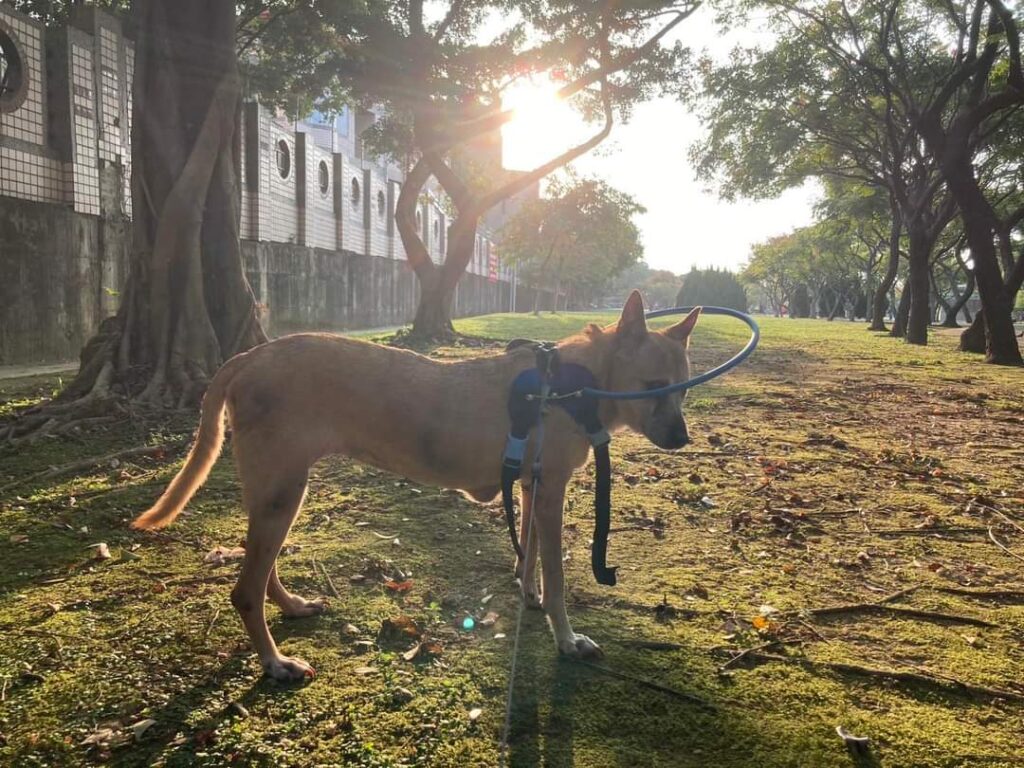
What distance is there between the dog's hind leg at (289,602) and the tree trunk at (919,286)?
79.2 feet

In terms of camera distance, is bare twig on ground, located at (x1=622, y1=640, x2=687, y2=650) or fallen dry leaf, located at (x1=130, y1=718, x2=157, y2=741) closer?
fallen dry leaf, located at (x1=130, y1=718, x2=157, y2=741)

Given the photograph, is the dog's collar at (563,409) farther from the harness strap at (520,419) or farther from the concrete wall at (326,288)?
the concrete wall at (326,288)

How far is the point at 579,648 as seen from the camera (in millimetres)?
3154

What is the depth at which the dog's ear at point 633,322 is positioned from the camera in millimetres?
3586

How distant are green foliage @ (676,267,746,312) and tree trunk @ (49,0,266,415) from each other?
77.2 metres

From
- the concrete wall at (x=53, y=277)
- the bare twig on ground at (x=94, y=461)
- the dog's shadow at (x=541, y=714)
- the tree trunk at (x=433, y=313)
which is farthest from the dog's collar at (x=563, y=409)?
the tree trunk at (x=433, y=313)

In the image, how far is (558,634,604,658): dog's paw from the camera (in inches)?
123

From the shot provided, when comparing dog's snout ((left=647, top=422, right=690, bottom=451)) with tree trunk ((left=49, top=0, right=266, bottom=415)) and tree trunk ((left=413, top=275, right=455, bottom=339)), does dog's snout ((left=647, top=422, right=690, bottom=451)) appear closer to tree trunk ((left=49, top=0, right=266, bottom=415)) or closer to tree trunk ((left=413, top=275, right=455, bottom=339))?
tree trunk ((left=49, top=0, right=266, bottom=415))

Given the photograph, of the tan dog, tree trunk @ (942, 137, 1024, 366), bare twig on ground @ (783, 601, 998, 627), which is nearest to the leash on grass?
the tan dog

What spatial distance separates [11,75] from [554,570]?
14.1 meters

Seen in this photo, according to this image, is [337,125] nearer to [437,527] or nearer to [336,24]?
[336,24]

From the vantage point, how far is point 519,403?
3.31m

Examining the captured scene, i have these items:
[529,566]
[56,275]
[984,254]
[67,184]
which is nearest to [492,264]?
[984,254]

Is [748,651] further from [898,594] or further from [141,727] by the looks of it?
[141,727]
